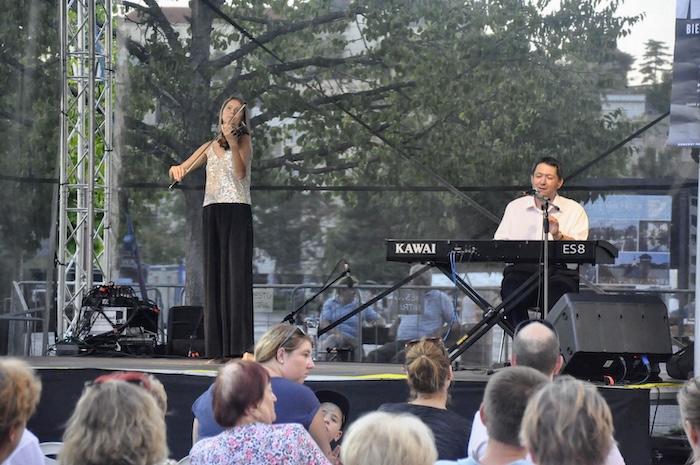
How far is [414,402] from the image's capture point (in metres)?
3.48

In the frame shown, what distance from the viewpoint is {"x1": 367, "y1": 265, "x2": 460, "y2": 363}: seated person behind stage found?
834 cm

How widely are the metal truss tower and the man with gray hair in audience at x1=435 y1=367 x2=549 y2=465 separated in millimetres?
5115

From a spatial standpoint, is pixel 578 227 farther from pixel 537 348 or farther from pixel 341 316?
pixel 537 348

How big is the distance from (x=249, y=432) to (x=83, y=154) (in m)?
4.93

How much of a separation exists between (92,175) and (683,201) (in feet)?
15.1

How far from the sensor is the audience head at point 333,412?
4.34m

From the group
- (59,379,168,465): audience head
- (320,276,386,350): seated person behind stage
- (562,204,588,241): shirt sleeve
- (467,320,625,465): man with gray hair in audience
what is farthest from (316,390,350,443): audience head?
(320,276,386,350): seated person behind stage

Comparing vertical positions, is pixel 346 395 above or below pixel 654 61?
below

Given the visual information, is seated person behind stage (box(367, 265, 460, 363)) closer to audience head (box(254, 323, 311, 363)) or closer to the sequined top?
the sequined top

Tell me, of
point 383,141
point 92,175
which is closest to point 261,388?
point 92,175

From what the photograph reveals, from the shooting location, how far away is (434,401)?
3475 millimetres

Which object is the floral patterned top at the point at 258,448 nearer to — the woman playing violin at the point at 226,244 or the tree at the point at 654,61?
the woman playing violin at the point at 226,244

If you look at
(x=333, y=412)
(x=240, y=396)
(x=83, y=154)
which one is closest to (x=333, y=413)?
(x=333, y=412)

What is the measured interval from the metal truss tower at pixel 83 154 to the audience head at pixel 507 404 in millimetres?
5110
